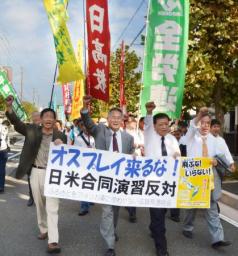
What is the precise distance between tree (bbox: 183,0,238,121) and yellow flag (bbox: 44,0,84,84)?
13.7ft

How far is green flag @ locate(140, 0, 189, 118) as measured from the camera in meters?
7.25

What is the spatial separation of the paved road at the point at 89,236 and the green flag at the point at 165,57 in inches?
77.8

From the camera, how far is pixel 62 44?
741cm

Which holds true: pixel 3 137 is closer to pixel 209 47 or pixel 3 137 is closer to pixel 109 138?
pixel 109 138

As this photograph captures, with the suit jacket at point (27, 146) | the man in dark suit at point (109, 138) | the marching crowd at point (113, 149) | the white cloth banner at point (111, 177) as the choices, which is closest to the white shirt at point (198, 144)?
the marching crowd at point (113, 149)

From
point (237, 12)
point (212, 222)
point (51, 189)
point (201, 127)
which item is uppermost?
point (237, 12)

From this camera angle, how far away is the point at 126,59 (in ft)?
112

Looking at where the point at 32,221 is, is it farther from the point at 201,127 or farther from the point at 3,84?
the point at 3,84

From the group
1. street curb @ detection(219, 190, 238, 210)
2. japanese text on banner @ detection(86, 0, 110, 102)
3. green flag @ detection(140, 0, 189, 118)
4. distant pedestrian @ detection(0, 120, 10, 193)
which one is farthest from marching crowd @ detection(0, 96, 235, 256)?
distant pedestrian @ detection(0, 120, 10, 193)

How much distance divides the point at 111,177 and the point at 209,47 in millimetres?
6982

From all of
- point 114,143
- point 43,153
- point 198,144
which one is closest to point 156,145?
point 114,143

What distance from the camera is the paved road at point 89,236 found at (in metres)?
5.08

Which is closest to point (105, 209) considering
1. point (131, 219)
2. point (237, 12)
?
point (131, 219)

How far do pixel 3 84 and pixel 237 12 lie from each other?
6.32 metres
